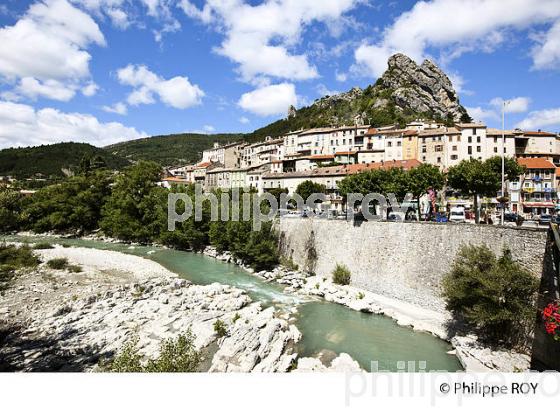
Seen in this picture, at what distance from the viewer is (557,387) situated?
14.7 ft

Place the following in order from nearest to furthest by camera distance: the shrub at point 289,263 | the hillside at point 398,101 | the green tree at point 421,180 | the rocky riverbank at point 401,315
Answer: the rocky riverbank at point 401,315
the green tree at point 421,180
the shrub at point 289,263
the hillside at point 398,101

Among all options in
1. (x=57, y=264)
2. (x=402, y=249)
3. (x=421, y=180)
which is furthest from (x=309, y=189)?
(x=57, y=264)

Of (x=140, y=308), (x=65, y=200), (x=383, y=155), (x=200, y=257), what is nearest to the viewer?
(x=140, y=308)

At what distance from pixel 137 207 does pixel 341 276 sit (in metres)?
20.6

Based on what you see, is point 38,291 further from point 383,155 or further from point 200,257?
point 383,155

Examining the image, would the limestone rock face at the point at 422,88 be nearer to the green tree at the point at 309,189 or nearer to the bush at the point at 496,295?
the green tree at the point at 309,189

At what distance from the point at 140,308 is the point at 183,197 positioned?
15.5 meters

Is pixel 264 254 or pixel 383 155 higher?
pixel 383 155

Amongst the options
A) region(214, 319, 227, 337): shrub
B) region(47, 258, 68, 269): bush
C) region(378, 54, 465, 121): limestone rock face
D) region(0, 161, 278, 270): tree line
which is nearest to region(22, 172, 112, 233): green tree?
region(0, 161, 278, 270): tree line

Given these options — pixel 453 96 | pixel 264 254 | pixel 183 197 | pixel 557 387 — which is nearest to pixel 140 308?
pixel 264 254

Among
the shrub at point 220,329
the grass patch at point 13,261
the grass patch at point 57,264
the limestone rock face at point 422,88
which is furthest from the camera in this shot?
the limestone rock face at point 422,88

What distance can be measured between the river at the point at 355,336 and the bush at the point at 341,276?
2366 millimetres

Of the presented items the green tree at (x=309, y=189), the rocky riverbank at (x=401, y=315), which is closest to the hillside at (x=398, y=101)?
the green tree at (x=309, y=189)

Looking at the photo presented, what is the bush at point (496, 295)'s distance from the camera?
8.58 m
